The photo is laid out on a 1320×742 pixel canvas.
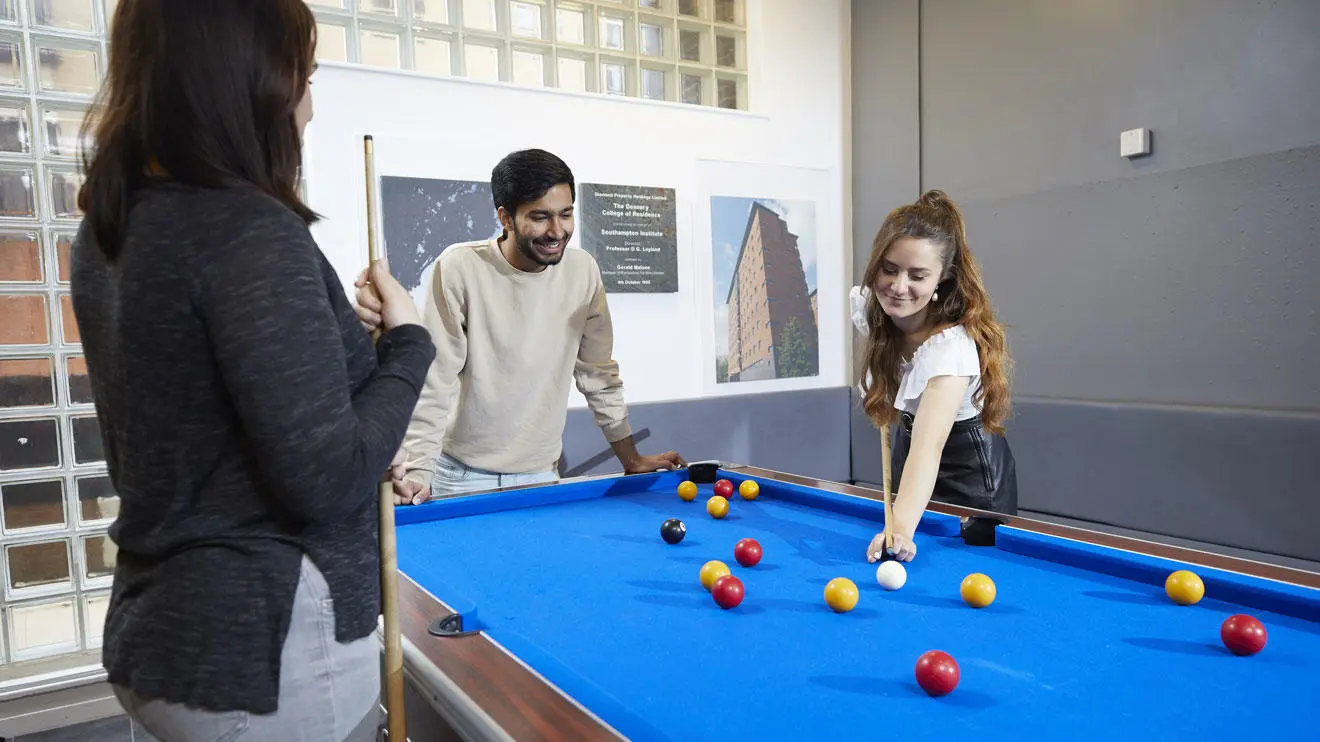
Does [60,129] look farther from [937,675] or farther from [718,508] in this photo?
[937,675]

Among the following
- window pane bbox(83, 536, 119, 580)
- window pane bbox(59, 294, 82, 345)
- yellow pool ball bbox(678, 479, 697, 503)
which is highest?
window pane bbox(59, 294, 82, 345)

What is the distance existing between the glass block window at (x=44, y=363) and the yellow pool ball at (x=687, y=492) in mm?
2094

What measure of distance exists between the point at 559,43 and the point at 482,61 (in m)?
0.36

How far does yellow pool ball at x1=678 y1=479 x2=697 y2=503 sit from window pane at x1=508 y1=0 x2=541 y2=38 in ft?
7.79

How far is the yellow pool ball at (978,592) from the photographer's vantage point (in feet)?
4.36

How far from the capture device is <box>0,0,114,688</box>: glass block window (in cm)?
281

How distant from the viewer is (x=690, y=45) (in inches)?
165

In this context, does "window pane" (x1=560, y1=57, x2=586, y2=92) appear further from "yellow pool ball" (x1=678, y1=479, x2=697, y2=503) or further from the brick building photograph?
"yellow pool ball" (x1=678, y1=479, x2=697, y2=503)

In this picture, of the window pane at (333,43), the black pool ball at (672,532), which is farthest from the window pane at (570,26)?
the black pool ball at (672,532)

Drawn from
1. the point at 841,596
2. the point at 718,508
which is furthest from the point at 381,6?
the point at 841,596

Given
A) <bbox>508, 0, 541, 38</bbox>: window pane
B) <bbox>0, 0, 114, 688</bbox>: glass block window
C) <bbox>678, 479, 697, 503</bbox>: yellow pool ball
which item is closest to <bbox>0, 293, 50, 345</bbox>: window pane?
<bbox>0, 0, 114, 688</bbox>: glass block window

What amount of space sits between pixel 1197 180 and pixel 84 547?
4.27 m

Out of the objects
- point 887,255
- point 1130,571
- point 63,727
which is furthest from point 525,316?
point 63,727

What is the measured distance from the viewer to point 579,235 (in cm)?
385
